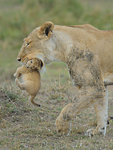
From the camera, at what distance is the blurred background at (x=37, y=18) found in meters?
15.1

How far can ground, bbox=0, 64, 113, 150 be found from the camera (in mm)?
5141

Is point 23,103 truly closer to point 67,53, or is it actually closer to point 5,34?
point 67,53

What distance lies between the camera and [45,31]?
5.52 m

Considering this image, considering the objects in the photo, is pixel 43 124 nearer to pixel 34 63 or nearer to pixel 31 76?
pixel 31 76

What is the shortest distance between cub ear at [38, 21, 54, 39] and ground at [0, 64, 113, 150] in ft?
4.43

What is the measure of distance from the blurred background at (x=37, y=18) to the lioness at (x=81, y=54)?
269 inches

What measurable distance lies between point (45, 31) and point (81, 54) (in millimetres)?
604

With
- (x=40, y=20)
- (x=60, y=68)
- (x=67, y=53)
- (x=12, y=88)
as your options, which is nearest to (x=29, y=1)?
(x=40, y=20)

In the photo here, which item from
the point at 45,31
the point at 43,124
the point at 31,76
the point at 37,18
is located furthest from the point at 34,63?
the point at 37,18

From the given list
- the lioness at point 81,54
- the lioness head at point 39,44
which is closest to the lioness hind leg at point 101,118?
the lioness at point 81,54

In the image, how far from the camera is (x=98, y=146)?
16.6 ft

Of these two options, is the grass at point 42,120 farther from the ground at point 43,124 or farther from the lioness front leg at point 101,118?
the lioness front leg at point 101,118

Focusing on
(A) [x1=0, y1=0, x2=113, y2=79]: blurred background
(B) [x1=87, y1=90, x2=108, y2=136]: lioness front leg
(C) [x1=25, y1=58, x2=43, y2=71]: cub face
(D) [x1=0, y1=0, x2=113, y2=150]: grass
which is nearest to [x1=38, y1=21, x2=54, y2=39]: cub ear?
(C) [x1=25, y1=58, x2=43, y2=71]: cub face

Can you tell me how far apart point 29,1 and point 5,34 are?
4.67 m
